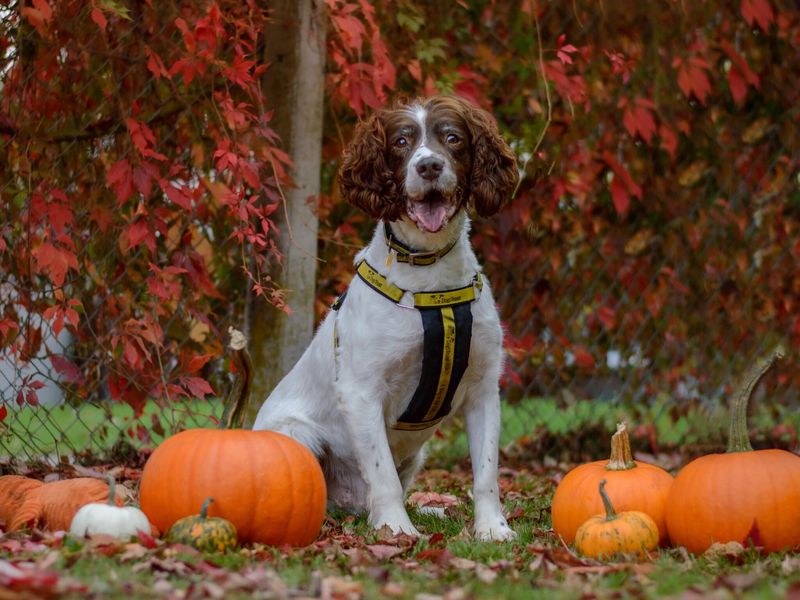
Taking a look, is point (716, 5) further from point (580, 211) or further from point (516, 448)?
point (516, 448)

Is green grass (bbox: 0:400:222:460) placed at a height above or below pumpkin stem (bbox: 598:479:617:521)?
below

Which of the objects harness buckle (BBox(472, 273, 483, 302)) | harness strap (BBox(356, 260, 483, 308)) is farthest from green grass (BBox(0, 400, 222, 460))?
harness buckle (BBox(472, 273, 483, 302))

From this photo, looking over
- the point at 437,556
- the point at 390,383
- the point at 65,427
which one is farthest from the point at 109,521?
the point at 65,427

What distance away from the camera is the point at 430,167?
129 inches

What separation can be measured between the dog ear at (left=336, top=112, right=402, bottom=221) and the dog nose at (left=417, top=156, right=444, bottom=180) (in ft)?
0.48

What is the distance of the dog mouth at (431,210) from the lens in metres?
3.30

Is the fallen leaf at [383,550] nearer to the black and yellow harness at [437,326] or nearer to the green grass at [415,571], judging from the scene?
the green grass at [415,571]

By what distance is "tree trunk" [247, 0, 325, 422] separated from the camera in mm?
4504

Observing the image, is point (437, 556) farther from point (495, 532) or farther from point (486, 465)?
point (486, 465)

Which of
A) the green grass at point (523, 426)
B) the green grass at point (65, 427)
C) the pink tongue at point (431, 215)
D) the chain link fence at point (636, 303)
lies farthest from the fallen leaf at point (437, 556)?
the chain link fence at point (636, 303)

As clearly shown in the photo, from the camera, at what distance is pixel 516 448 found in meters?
5.70

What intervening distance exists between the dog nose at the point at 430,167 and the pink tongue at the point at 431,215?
0.34ft

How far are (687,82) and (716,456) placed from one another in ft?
9.07

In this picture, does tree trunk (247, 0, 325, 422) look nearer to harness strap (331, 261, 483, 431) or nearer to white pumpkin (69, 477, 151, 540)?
harness strap (331, 261, 483, 431)
